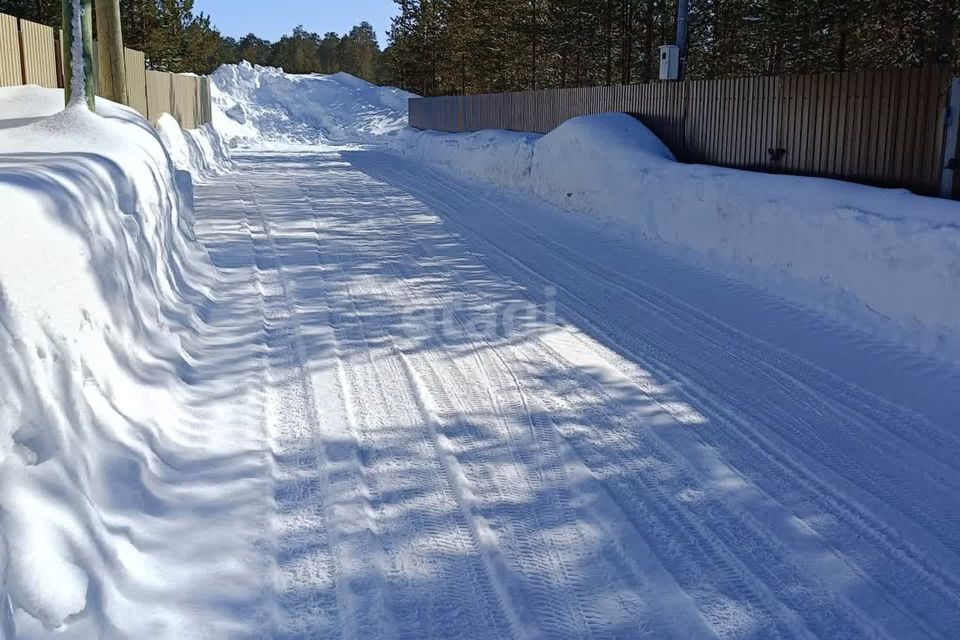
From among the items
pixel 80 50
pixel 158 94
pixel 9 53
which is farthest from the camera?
pixel 158 94

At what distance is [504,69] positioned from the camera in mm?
46750

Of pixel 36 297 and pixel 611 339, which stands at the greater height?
pixel 36 297

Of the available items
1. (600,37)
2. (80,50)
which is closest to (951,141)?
(80,50)

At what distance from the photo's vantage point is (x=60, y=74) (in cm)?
1767

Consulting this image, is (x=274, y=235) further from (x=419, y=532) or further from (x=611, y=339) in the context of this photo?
(x=419, y=532)

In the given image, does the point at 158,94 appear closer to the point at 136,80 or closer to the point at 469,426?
the point at 136,80

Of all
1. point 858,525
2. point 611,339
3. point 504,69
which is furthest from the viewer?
point 504,69

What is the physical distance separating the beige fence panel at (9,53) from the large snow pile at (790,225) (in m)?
9.55

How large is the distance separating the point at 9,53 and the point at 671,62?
1109cm

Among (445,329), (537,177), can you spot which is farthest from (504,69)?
(445,329)

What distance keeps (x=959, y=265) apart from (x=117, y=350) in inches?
237

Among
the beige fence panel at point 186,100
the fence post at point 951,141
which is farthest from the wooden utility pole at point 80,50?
the beige fence panel at point 186,100

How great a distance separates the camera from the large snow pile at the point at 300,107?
47375mm

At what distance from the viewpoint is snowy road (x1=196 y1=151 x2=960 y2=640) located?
3459 millimetres
